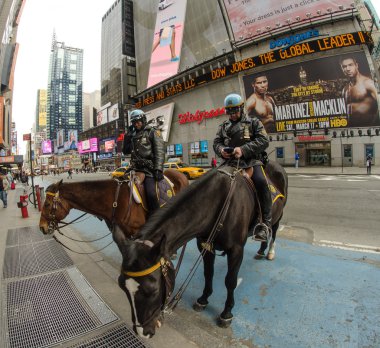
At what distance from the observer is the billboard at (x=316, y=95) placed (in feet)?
98.3

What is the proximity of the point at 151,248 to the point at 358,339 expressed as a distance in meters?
2.57

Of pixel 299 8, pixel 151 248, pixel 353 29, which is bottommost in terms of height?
pixel 151 248

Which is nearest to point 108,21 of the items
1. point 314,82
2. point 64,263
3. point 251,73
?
point 251,73

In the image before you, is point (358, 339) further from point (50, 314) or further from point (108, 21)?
point (108, 21)

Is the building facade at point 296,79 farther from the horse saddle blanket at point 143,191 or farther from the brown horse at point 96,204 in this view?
the brown horse at point 96,204

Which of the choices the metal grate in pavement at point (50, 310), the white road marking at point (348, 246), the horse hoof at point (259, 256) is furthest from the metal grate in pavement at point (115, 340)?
the white road marking at point (348, 246)

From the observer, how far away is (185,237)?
246 cm

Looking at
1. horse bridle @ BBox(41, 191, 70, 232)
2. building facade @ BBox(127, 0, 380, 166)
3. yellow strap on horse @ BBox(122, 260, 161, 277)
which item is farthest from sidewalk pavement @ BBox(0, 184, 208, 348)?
building facade @ BBox(127, 0, 380, 166)

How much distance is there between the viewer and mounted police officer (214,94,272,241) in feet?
11.5

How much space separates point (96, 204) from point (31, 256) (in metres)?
3.06

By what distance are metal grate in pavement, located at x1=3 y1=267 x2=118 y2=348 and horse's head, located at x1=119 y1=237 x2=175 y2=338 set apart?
164 cm

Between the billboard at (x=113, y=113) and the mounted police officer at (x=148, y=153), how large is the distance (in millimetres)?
101477

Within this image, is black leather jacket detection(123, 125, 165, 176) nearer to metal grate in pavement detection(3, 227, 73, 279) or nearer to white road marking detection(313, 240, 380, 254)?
metal grate in pavement detection(3, 227, 73, 279)

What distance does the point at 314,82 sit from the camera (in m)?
33.0
